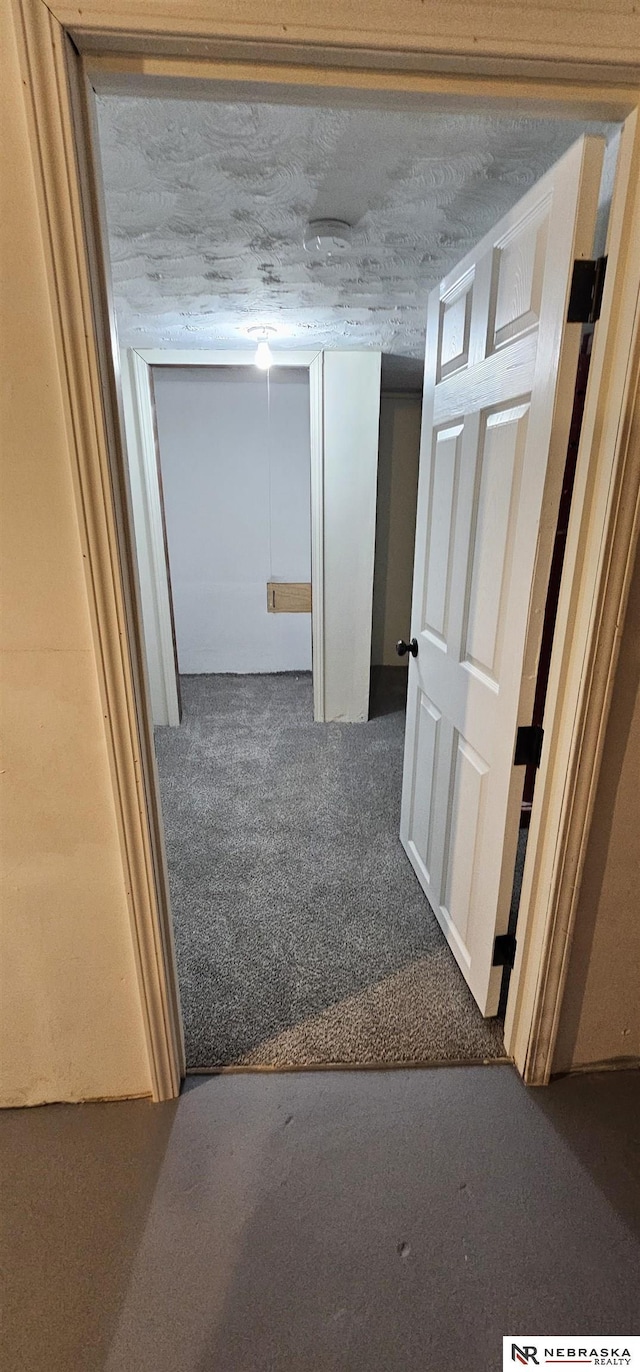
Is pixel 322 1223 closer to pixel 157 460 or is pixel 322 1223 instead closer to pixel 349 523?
pixel 349 523

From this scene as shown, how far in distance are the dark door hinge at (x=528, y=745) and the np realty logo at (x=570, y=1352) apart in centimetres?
101

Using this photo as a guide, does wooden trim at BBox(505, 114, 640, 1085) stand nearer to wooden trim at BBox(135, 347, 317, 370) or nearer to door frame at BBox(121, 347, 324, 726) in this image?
door frame at BBox(121, 347, 324, 726)

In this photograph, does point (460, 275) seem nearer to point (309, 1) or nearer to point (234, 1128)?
point (309, 1)

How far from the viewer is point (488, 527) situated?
5.06 feet

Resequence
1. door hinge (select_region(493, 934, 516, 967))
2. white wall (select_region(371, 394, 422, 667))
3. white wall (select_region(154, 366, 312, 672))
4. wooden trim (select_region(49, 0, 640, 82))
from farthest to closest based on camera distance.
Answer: white wall (select_region(371, 394, 422, 667))
white wall (select_region(154, 366, 312, 672))
door hinge (select_region(493, 934, 516, 967))
wooden trim (select_region(49, 0, 640, 82))

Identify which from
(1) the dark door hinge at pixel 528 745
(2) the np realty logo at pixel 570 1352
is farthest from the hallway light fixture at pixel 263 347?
(2) the np realty logo at pixel 570 1352

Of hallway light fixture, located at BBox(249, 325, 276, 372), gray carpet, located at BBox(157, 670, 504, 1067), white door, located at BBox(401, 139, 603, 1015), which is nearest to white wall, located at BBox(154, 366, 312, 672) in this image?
hallway light fixture, located at BBox(249, 325, 276, 372)

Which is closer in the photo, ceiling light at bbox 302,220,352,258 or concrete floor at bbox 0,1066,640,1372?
concrete floor at bbox 0,1066,640,1372

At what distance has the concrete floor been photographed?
42.8 inches

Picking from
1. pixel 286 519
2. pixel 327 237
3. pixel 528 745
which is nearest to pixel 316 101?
pixel 327 237

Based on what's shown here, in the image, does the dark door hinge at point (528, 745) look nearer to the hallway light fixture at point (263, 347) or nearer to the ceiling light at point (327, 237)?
the ceiling light at point (327, 237)

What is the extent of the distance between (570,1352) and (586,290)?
1.88 metres

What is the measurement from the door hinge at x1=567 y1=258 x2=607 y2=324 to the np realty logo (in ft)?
5.98

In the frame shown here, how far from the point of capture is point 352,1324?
1.10 metres
